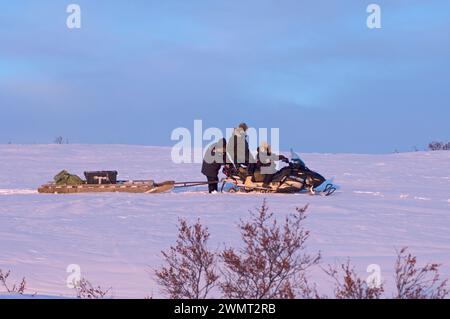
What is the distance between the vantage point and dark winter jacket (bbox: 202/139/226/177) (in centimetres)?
1834

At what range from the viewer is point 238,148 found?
1803cm

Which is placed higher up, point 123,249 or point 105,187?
point 105,187

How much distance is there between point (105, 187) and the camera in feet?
62.1

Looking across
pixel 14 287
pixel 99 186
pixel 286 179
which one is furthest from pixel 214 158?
pixel 14 287

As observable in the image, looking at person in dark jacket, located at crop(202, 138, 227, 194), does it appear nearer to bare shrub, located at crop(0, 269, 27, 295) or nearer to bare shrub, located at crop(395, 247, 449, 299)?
bare shrub, located at crop(395, 247, 449, 299)

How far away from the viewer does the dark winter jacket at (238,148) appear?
18.0 m

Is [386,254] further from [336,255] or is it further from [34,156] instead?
[34,156]

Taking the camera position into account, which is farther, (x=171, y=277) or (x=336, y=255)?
(x=336, y=255)

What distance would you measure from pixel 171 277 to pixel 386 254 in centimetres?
447

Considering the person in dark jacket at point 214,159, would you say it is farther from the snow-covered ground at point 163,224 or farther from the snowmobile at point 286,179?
the snow-covered ground at point 163,224

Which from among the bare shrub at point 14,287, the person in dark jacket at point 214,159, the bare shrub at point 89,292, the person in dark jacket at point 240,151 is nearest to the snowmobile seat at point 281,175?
the person in dark jacket at point 240,151

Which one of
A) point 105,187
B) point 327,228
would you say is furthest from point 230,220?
point 105,187

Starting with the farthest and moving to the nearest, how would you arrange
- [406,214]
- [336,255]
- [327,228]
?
[406,214]
[327,228]
[336,255]
